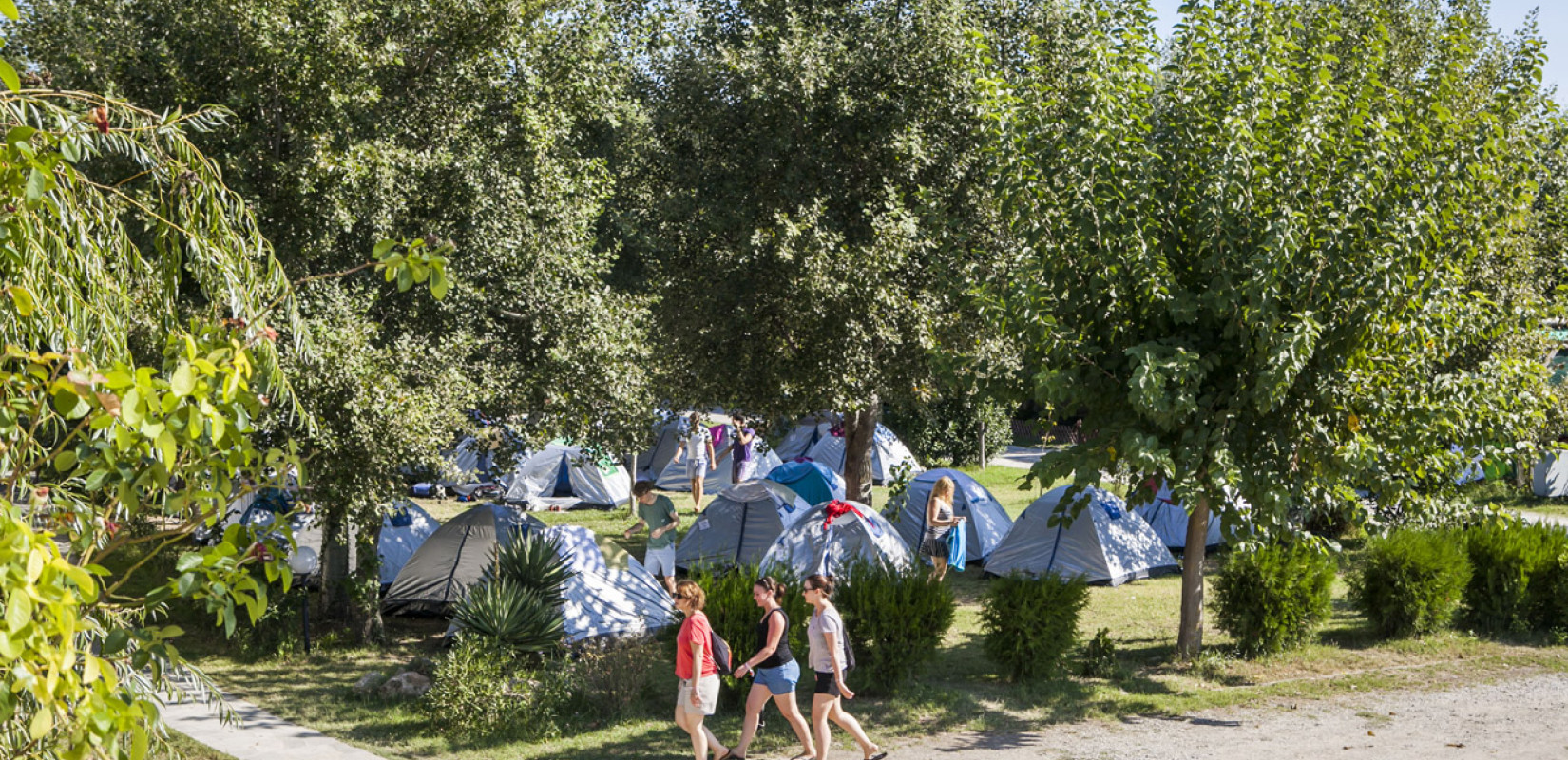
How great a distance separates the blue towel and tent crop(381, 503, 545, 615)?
5.03m

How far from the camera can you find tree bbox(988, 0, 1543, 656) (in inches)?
344

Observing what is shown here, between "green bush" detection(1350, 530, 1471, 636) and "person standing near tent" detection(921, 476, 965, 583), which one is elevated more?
"person standing near tent" detection(921, 476, 965, 583)

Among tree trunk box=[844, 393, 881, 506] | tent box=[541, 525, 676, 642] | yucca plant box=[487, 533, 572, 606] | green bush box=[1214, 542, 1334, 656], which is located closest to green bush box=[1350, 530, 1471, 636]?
green bush box=[1214, 542, 1334, 656]

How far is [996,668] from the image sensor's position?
10.2 m

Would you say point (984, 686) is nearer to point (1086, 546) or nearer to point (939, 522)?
point (939, 522)

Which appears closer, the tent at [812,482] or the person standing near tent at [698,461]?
the tent at [812,482]

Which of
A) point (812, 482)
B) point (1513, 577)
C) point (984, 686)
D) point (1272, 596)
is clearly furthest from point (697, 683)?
point (812, 482)

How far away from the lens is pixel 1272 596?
404 inches

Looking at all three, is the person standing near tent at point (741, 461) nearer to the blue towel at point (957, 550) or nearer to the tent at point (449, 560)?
the blue towel at point (957, 550)

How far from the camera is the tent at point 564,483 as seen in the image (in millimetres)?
21219

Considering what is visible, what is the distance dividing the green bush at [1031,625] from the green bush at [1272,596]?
5.01 feet

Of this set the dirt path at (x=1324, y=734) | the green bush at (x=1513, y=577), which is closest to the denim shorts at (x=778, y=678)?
the dirt path at (x=1324, y=734)

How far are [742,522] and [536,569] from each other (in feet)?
16.8

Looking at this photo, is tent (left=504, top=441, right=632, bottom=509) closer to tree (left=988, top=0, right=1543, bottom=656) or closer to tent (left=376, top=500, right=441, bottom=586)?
tent (left=376, top=500, right=441, bottom=586)
